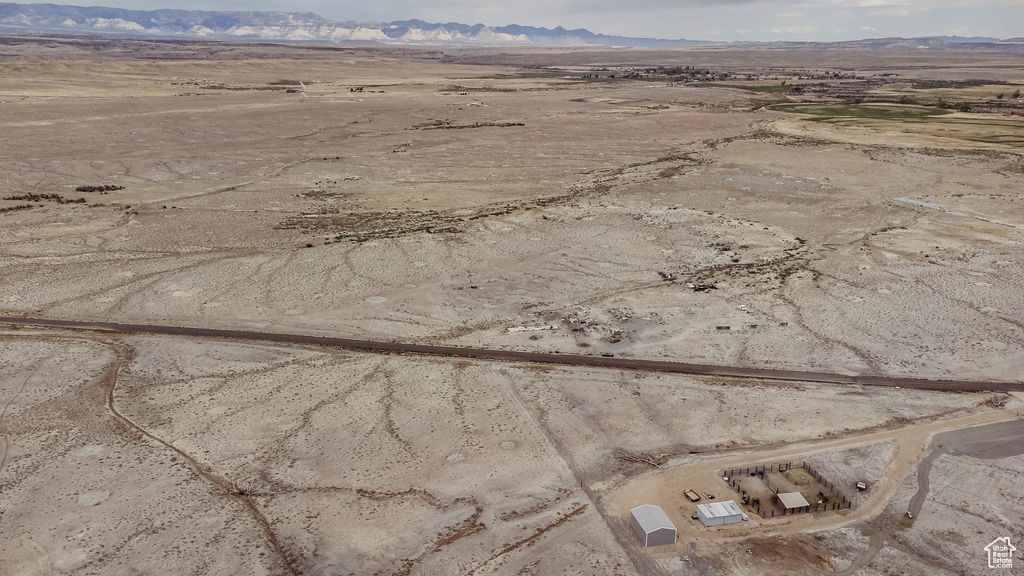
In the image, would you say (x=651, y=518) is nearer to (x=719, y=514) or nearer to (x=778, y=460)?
(x=719, y=514)

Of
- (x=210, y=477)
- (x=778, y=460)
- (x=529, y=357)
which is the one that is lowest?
(x=210, y=477)

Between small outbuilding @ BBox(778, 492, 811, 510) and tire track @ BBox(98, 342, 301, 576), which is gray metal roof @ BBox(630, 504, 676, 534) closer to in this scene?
small outbuilding @ BBox(778, 492, 811, 510)

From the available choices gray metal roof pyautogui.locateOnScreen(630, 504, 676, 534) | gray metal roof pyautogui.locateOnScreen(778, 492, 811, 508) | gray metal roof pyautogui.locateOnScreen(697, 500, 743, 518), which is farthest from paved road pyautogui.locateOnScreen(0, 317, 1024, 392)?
gray metal roof pyautogui.locateOnScreen(630, 504, 676, 534)

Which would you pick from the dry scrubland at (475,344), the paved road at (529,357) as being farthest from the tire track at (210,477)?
the paved road at (529,357)

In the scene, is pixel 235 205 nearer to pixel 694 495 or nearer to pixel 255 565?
pixel 255 565

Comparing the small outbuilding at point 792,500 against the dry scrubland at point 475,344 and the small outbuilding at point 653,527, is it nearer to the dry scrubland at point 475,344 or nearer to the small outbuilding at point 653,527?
the dry scrubland at point 475,344

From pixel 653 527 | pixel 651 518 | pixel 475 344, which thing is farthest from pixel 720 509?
pixel 475 344

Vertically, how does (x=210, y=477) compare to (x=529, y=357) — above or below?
below

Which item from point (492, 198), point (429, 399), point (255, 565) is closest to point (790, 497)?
point (429, 399)
